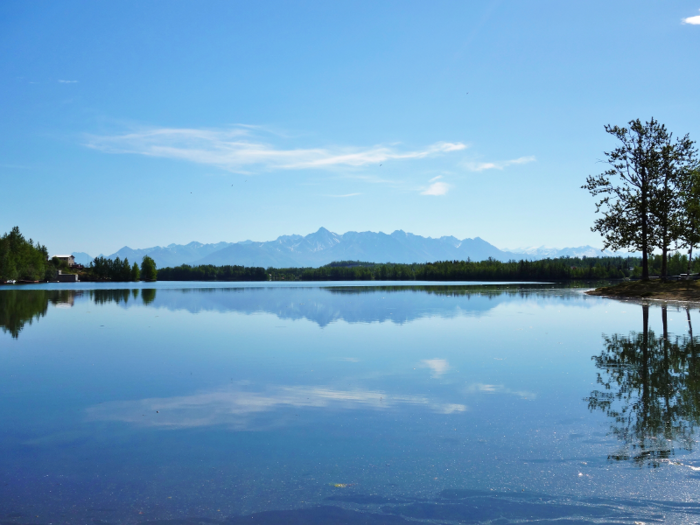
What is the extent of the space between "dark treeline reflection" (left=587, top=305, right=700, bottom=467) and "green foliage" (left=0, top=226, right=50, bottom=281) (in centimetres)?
12715

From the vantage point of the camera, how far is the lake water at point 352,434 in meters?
6.37

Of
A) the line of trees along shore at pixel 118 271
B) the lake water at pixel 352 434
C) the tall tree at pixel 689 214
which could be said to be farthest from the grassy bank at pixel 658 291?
the line of trees along shore at pixel 118 271

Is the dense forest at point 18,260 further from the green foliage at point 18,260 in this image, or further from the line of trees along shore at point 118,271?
the line of trees along shore at point 118,271

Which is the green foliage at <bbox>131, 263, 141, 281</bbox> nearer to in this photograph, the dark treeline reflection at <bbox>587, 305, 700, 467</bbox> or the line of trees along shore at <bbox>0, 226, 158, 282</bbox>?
the line of trees along shore at <bbox>0, 226, 158, 282</bbox>

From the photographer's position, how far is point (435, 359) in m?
16.6

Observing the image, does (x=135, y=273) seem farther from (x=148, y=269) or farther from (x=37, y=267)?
(x=37, y=267)

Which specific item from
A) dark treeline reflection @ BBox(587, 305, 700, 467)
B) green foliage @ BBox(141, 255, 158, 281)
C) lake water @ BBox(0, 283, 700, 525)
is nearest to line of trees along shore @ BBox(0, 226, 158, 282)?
green foliage @ BBox(141, 255, 158, 281)

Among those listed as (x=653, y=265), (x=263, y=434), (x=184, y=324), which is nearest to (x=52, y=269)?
(x=184, y=324)

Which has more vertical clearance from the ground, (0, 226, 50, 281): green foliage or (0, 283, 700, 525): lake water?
(0, 226, 50, 281): green foliage

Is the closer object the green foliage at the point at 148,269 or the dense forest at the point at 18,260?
the dense forest at the point at 18,260

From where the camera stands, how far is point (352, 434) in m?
9.00

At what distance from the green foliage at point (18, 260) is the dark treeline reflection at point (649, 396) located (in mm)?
127147

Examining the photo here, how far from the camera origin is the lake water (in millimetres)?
6371

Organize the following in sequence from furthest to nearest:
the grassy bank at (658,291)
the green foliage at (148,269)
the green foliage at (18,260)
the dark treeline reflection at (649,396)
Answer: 1. the green foliage at (148,269)
2. the green foliage at (18,260)
3. the grassy bank at (658,291)
4. the dark treeline reflection at (649,396)
